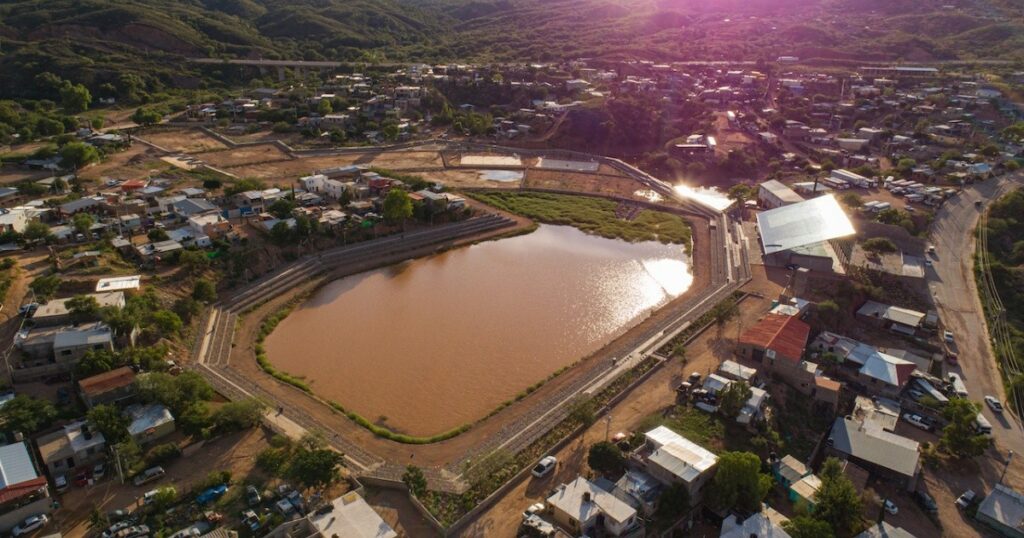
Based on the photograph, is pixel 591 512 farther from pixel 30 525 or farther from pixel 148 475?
pixel 30 525

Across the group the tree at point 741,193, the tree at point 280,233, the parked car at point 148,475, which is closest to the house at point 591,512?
the parked car at point 148,475

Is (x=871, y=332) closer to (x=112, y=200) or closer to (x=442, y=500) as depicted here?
(x=442, y=500)

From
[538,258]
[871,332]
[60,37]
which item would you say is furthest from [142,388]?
[60,37]

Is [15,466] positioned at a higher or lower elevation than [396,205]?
lower

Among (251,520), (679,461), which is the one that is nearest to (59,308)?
(251,520)

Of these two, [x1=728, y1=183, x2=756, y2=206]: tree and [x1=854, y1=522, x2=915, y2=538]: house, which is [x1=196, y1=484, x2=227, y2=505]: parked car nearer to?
[x1=854, y1=522, x2=915, y2=538]: house

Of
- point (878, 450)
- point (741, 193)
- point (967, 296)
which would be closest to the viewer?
point (878, 450)

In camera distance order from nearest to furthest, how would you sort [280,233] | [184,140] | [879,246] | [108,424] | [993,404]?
[108,424]
[993,404]
[280,233]
[879,246]
[184,140]
